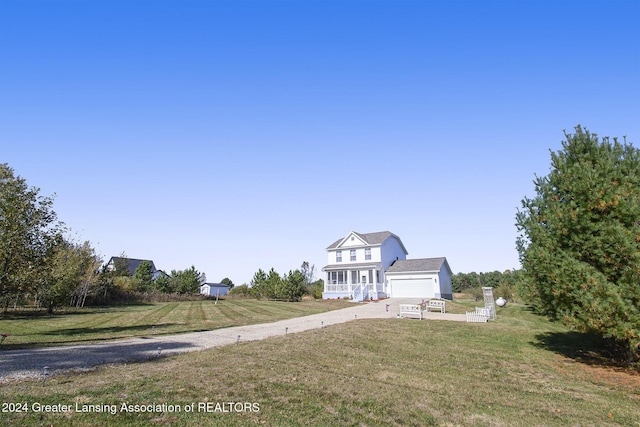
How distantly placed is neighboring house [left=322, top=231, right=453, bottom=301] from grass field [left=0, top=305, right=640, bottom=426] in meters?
23.4

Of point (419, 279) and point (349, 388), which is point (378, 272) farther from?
point (349, 388)

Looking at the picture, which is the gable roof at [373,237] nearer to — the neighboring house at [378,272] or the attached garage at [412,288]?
the neighboring house at [378,272]

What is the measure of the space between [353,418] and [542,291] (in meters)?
9.20

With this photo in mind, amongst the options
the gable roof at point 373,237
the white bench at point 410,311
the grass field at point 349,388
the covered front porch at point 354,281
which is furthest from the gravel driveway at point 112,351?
the gable roof at point 373,237

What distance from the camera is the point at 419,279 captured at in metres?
37.2

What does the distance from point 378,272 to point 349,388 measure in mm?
32097

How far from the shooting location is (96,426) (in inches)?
212

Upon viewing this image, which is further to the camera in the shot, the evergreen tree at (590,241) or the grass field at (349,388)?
the evergreen tree at (590,241)

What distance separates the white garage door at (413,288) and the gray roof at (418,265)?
4.16ft

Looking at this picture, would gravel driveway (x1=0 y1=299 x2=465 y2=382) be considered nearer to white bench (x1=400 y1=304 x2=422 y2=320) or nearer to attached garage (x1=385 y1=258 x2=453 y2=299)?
white bench (x1=400 y1=304 x2=422 y2=320)

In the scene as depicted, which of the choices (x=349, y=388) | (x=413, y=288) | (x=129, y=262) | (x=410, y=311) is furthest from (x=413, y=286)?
(x=129, y=262)

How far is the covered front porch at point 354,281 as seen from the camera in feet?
119

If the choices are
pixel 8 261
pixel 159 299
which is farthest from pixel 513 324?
pixel 159 299

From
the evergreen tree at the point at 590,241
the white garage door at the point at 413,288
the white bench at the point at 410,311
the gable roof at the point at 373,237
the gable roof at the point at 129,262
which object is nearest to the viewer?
the evergreen tree at the point at 590,241
